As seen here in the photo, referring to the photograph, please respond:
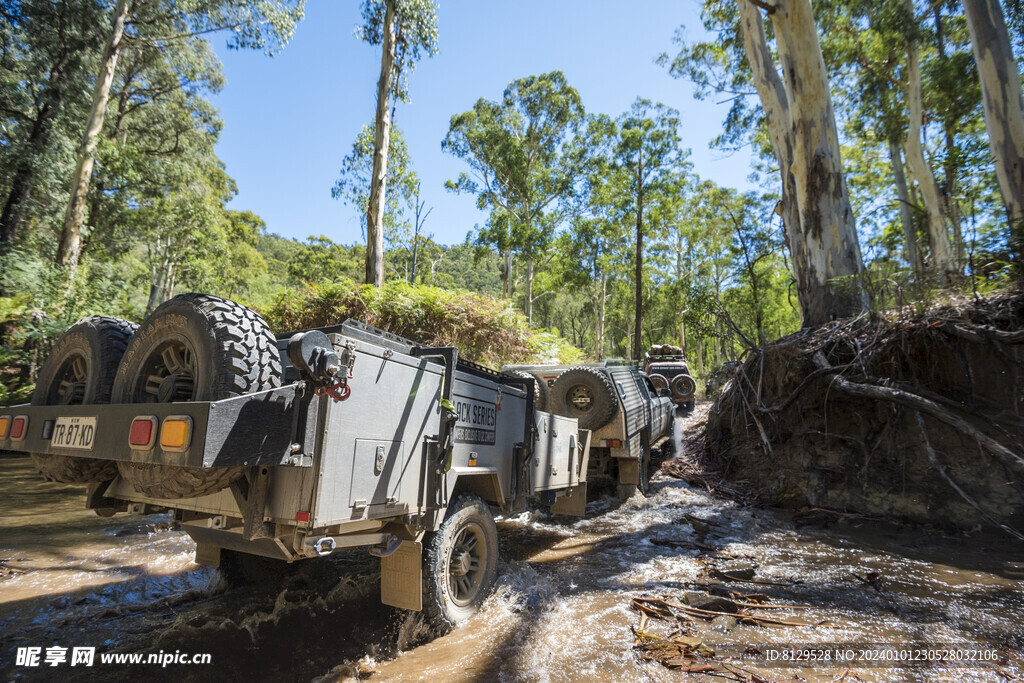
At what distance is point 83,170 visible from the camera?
15.1 meters

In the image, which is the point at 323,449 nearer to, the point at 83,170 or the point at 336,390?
the point at 336,390

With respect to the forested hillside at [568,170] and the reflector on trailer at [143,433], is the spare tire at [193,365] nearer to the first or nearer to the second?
the reflector on trailer at [143,433]

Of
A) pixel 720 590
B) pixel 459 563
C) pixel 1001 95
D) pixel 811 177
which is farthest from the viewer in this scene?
pixel 811 177

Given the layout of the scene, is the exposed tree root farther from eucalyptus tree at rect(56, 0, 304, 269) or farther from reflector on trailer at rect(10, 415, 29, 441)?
eucalyptus tree at rect(56, 0, 304, 269)

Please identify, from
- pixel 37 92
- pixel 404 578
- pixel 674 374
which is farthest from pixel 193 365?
pixel 37 92

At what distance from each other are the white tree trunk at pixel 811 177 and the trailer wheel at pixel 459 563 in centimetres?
818

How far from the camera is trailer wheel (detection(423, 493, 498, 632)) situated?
3.23 metres

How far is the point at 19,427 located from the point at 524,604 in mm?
3579

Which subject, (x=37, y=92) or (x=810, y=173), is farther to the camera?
(x=37, y=92)

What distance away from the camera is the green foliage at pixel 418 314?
37.7 ft

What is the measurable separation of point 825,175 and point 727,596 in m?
8.99

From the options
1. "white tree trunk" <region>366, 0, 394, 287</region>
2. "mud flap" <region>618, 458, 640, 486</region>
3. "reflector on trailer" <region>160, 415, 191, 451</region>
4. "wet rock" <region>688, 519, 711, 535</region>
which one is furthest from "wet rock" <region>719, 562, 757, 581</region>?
"white tree trunk" <region>366, 0, 394, 287</region>

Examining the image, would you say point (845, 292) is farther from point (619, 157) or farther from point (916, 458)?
point (619, 157)

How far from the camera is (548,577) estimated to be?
4.73m
